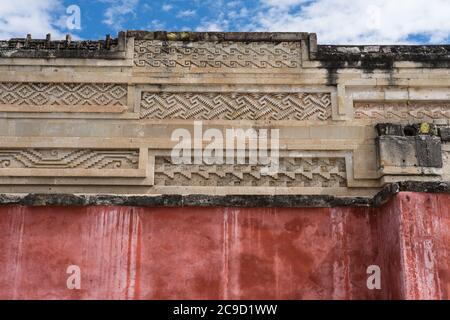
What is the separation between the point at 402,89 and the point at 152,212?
4.64 m

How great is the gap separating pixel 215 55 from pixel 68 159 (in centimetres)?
223

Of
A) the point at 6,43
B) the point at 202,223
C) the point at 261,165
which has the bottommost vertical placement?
the point at 202,223

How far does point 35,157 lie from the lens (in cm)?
696

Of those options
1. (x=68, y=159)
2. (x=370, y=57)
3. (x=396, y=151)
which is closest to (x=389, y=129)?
(x=396, y=151)

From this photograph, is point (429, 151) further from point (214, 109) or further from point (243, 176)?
point (214, 109)

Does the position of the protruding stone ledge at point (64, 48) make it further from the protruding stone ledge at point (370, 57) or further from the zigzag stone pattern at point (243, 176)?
the protruding stone ledge at point (370, 57)

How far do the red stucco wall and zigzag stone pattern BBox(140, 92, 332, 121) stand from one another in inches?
140

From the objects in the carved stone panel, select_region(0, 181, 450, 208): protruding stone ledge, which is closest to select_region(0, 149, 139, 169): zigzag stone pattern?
the carved stone panel

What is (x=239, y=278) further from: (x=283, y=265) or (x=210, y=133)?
(x=210, y=133)

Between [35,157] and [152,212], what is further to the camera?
[35,157]
